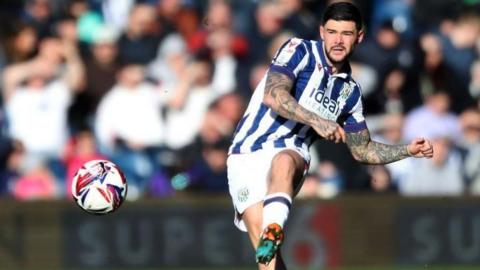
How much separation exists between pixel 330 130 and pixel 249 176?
3.76 feet

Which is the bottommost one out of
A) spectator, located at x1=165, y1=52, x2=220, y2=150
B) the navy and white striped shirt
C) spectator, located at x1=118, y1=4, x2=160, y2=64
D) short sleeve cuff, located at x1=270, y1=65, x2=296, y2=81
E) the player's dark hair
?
spectator, located at x1=165, y1=52, x2=220, y2=150

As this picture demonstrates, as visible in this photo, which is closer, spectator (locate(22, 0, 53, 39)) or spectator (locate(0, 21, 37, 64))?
spectator (locate(0, 21, 37, 64))

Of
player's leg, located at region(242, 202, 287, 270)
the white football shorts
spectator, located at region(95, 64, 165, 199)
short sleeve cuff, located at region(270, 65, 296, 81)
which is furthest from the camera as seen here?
spectator, located at region(95, 64, 165, 199)

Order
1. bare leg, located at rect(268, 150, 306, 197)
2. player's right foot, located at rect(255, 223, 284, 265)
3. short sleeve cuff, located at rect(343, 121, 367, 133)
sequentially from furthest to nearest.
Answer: short sleeve cuff, located at rect(343, 121, 367, 133) < bare leg, located at rect(268, 150, 306, 197) < player's right foot, located at rect(255, 223, 284, 265)

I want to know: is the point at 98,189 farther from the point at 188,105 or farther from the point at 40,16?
the point at 40,16

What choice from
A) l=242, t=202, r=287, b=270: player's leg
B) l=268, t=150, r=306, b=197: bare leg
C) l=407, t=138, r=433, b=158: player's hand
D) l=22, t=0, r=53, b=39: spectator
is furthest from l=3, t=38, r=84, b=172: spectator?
l=407, t=138, r=433, b=158: player's hand

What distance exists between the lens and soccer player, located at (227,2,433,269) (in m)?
9.53

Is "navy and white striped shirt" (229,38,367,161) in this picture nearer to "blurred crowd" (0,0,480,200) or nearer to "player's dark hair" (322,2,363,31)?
"player's dark hair" (322,2,363,31)

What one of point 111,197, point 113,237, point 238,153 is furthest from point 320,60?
point 113,237

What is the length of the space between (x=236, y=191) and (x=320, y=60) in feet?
3.74

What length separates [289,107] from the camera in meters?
9.39

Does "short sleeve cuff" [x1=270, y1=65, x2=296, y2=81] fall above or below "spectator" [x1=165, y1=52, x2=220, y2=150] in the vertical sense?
above

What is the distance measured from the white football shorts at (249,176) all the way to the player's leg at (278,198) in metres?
0.12

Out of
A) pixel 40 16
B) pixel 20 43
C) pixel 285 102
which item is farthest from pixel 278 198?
pixel 40 16
